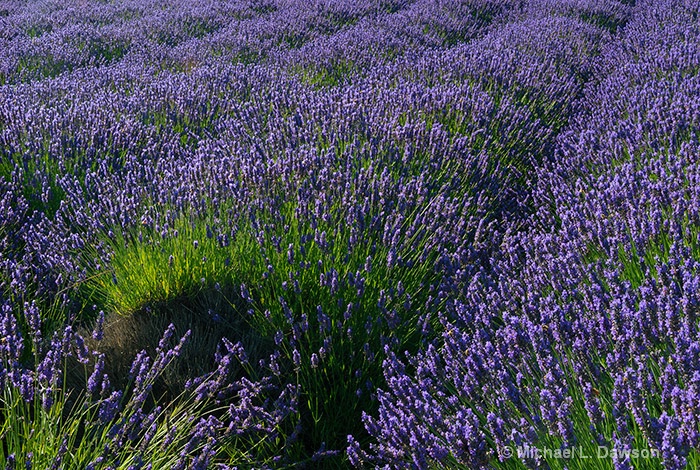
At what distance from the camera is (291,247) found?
2.25 meters

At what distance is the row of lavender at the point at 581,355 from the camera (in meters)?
1.33

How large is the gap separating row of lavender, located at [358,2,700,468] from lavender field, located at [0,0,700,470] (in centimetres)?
1

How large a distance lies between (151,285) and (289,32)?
18.3ft

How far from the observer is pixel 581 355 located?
1.54m

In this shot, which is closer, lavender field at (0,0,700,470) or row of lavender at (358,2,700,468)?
row of lavender at (358,2,700,468)

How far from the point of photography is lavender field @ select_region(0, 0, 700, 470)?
1.54 m

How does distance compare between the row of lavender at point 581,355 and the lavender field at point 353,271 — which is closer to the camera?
the row of lavender at point 581,355

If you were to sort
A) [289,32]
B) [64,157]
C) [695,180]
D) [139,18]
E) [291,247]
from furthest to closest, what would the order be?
[139,18]
[289,32]
[64,157]
[695,180]
[291,247]

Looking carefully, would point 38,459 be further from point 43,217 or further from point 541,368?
point 43,217

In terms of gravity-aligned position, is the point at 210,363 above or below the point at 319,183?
below

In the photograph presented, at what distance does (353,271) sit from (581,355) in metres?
1.01

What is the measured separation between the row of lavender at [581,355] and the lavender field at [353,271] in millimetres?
11

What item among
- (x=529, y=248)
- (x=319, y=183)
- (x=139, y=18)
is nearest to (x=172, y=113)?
(x=319, y=183)

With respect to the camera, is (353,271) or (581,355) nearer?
(581,355)
